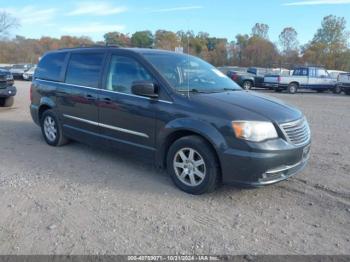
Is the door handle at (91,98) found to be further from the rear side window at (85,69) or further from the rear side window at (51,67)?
the rear side window at (51,67)

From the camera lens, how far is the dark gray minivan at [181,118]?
411 centimetres

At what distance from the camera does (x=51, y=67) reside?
671 centimetres

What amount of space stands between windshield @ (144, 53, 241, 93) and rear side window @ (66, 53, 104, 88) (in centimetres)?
96

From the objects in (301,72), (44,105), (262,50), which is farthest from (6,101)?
(262,50)

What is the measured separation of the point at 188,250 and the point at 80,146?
4084mm

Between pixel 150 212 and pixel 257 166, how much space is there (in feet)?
4.40

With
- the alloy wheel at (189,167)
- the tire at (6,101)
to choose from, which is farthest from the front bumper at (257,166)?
the tire at (6,101)

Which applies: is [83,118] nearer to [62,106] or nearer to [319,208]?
[62,106]

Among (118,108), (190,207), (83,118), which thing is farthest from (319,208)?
(83,118)

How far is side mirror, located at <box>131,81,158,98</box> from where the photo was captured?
4602mm

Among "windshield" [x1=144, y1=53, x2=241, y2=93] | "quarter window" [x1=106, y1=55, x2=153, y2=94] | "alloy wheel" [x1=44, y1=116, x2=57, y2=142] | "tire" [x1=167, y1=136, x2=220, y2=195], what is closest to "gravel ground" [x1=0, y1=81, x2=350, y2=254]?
"tire" [x1=167, y1=136, x2=220, y2=195]

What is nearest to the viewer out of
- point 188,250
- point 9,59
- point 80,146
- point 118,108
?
point 188,250

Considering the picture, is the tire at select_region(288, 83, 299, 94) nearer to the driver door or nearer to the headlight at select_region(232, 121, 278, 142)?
the driver door

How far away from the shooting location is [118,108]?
516cm
